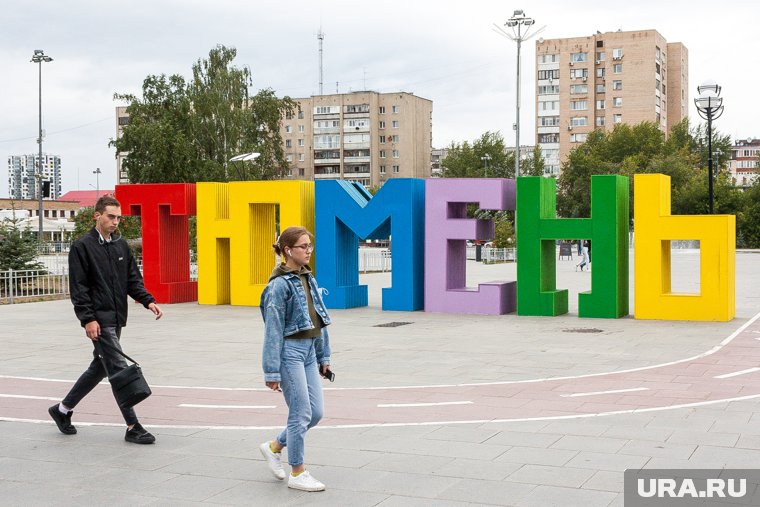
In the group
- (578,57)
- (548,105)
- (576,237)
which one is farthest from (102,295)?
(548,105)

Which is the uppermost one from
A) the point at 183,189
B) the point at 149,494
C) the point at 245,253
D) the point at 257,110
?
the point at 257,110

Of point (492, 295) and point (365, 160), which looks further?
point (365, 160)

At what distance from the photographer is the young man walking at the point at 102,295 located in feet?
24.8

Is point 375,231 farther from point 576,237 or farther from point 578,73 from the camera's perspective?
point 578,73

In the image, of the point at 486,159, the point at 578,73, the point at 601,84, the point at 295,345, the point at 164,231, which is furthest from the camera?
the point at 578,73

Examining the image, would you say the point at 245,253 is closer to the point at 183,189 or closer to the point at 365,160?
the point at 183,189

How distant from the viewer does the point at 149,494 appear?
6070 mm

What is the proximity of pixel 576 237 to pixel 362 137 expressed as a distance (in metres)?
90.8

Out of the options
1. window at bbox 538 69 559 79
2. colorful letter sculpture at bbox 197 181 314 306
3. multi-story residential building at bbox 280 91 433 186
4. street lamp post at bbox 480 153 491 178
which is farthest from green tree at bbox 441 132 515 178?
colorful letter sculpture at bbox 197 181 314 306

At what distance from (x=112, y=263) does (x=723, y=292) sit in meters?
12.6

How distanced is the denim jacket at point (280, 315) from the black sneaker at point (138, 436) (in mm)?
1863

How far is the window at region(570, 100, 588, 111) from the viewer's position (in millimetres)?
104438

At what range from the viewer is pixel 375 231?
64.3 feet

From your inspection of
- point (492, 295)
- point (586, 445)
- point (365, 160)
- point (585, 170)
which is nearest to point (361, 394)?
point (586, 445)
